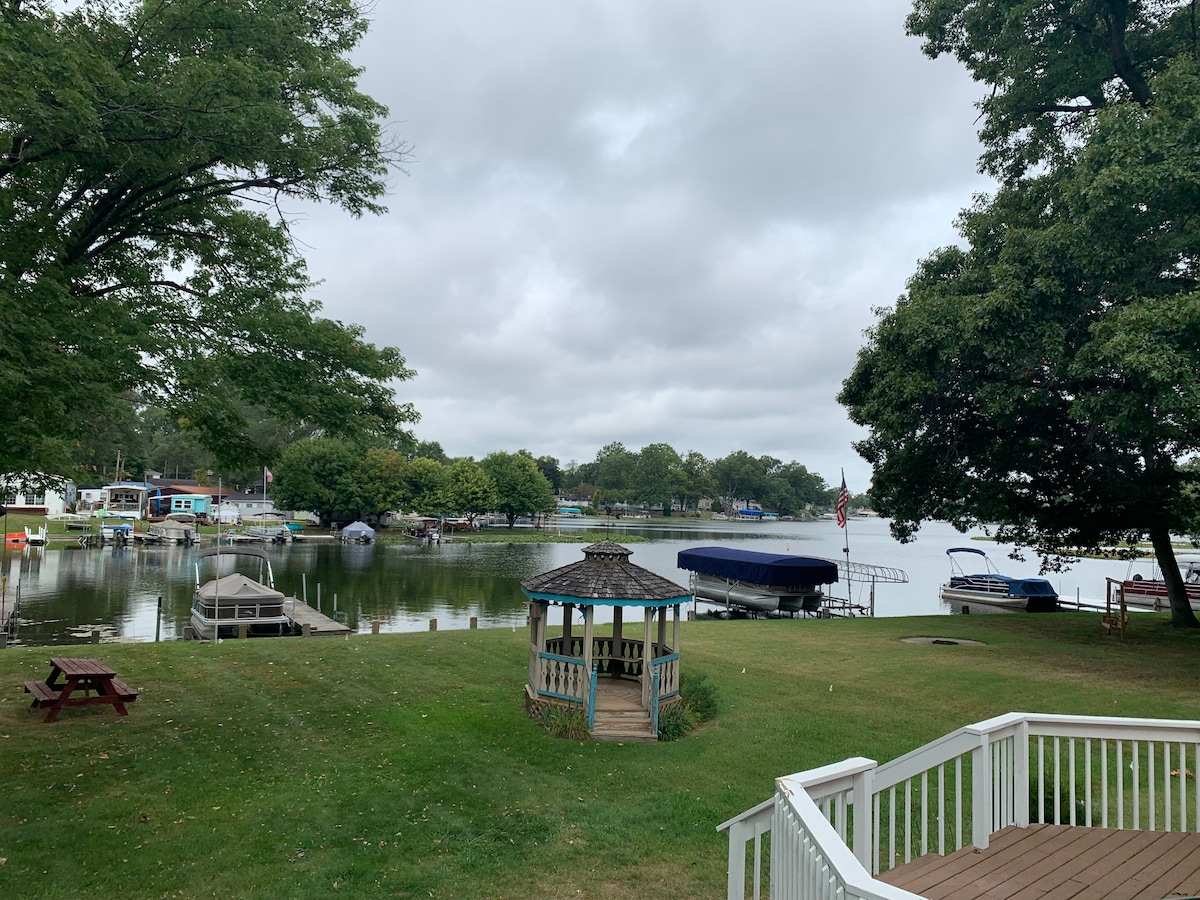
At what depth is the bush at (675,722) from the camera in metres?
10.6

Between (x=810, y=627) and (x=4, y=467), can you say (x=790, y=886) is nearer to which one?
(x=4, y=467)

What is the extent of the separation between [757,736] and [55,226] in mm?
11644

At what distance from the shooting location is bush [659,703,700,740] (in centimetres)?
1061

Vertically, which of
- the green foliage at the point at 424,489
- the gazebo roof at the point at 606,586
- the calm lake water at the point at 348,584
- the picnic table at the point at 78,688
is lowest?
the calm lake water at the point at 348,584

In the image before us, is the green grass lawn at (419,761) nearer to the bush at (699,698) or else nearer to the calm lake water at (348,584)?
the bush at (699,698)

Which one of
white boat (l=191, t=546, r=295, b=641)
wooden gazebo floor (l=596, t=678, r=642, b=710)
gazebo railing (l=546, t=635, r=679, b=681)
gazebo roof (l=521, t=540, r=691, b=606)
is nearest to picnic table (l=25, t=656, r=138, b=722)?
gazebo roof (l=521, t=540, r=691, b=606)

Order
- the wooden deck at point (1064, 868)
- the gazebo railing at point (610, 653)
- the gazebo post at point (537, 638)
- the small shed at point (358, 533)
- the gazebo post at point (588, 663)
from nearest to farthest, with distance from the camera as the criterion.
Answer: the wooden deck at point (1064, 868)
the gazebo post at point (588, 663)
the gazebo post at point (537, 638)
the gazebo railing at point (610, 653)
the small shed at point (358, 533)

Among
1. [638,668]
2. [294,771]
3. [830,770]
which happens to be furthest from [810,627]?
[830,770]

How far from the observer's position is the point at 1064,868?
4805 millimetres

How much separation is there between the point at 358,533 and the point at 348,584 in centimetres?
3132

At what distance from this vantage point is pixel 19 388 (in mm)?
6832

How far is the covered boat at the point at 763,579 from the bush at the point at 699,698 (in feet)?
60.7

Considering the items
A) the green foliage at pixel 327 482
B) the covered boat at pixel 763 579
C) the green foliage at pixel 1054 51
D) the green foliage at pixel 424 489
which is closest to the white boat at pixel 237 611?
the covered boat at pixel 763 579

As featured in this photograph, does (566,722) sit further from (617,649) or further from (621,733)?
(617,649)
